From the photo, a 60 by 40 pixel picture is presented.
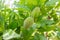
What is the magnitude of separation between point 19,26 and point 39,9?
0.23 ft

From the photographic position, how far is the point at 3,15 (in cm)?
41

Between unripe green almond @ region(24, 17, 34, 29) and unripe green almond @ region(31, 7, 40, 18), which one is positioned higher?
unripe green almond @ region(31, 7, 40, 18)

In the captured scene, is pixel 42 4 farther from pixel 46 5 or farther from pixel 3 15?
pixel 3 15

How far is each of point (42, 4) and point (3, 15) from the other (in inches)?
4.4

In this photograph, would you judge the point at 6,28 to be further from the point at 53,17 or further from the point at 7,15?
the point at 53,17

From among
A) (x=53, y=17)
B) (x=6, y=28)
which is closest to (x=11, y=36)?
(x=6, y=28)

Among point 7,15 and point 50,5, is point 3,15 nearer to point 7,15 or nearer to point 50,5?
point 7,15

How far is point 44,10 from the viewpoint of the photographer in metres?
0.40

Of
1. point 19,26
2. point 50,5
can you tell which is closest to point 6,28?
point 19,26

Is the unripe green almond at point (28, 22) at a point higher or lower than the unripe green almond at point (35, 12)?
lower

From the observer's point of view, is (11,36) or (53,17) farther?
(53,17)


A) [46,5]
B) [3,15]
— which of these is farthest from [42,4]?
[3,15]

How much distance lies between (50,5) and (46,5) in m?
0.01

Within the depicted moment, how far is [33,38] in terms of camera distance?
382 millimetres
